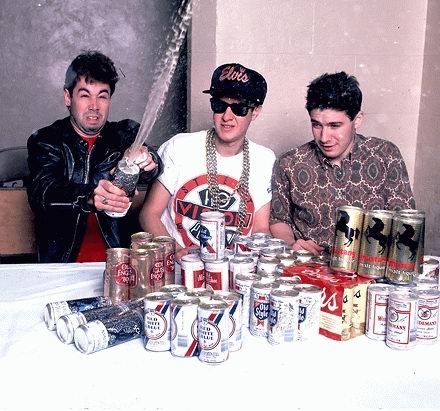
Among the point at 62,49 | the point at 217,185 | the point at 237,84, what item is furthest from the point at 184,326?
the point at 62,49

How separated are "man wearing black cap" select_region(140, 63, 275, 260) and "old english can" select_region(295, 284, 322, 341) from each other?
1045 mm

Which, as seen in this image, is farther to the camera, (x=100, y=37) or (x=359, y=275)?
(x=100, y=37)

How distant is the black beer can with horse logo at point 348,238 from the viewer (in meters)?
1.59

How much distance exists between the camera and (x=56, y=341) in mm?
1545

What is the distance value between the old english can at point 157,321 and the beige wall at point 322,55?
6.99ft

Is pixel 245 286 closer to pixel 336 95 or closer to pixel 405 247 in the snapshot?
pixel 405 247

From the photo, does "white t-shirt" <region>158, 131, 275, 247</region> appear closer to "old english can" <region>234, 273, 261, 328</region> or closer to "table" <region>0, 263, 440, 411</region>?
"old english can" <region>234, 273, 261, 328</region>

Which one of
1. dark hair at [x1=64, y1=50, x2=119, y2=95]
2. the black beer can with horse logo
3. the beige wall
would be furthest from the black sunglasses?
the black beer can with horse logo

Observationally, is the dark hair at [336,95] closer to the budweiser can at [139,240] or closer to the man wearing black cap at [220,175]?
the man wearing black cap at [220,175]

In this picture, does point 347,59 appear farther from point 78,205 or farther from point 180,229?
point 78,205

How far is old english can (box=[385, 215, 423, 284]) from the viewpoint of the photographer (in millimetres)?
1508

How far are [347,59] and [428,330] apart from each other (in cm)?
241

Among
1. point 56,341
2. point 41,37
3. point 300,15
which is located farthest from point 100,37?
point 56,341

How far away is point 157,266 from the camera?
5.52ft
